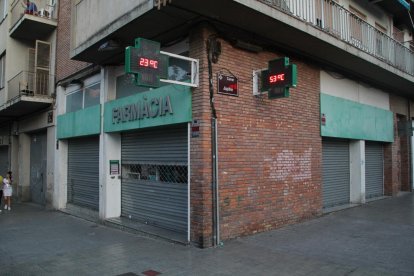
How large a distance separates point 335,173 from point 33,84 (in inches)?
451

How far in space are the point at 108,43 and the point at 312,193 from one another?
653cm

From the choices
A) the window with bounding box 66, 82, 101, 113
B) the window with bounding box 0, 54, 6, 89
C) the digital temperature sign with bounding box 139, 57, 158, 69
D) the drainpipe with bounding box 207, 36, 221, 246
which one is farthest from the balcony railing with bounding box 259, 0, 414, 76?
the window with bounding box 0, 54, 6, 89

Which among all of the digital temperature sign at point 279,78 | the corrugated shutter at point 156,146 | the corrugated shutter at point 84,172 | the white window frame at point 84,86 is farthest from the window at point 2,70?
the digital temperature sign at point 279,78

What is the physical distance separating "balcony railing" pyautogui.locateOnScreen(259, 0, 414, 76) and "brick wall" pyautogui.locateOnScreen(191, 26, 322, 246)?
114cm

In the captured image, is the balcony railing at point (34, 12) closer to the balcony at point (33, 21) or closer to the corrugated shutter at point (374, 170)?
the balcony at point (33, 21)

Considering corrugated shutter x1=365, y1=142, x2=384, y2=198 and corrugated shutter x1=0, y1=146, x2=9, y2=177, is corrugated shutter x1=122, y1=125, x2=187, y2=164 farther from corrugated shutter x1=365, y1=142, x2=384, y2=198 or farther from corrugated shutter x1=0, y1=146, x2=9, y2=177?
corrugated shutter x1=0, y1=146, x2=9, y2=177

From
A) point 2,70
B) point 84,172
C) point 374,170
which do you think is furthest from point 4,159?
point 374,170

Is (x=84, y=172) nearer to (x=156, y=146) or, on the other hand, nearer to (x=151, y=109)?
(x=156, y=146)

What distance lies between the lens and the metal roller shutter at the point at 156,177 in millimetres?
8703

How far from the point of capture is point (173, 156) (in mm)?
8875

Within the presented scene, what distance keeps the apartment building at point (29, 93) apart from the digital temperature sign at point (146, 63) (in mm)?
8457

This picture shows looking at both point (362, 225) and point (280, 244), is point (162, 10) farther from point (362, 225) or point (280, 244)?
point (362, 225)

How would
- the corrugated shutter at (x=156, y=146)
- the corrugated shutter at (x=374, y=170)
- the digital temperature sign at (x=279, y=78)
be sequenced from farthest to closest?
the corrugated shutter at (x=374, y=170)
the corrugated shutter at (x=156, y=146)
the digital temperature sign at (x=279, y=78)

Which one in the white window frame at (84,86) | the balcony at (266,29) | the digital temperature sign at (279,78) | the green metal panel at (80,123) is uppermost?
the balcony at (266,29)
